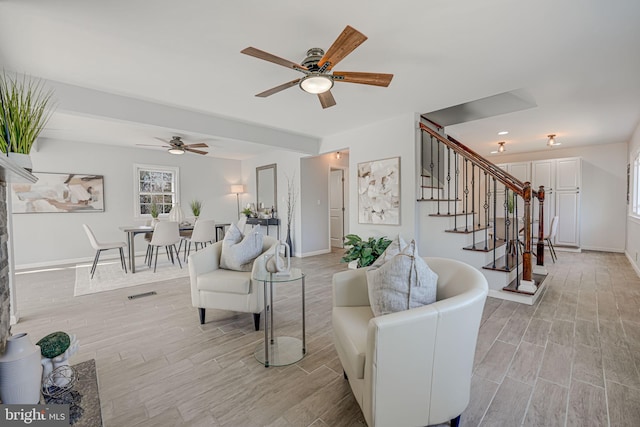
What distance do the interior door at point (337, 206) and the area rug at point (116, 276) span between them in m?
3.64

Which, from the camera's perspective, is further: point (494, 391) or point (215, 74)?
point (215, 74)

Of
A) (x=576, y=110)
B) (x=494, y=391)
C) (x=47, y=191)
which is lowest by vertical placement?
(x=494, y=391)

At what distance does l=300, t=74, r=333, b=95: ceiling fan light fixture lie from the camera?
2299mm

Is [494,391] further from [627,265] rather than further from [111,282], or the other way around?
[627,265]

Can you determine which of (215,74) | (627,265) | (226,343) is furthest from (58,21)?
(627,265)

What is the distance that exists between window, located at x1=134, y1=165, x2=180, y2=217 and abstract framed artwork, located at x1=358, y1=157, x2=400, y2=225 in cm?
477

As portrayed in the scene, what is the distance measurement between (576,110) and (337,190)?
466cm

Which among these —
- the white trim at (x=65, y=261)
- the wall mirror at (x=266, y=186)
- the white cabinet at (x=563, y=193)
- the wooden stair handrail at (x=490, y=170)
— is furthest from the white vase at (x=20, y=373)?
the white cabinet at (x=563, y=193)

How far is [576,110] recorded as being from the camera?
3.89 meters

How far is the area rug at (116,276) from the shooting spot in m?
3.85

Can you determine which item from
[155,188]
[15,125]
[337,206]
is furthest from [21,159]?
[337,206]

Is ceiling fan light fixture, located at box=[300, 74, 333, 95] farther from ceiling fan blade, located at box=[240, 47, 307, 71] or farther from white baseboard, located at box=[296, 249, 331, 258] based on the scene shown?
white baseboard, located at box=[296, 249, 331, 258]

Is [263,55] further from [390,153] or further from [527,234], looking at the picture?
[527,234]

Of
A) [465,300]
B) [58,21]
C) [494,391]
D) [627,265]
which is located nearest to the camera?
[465,300]
